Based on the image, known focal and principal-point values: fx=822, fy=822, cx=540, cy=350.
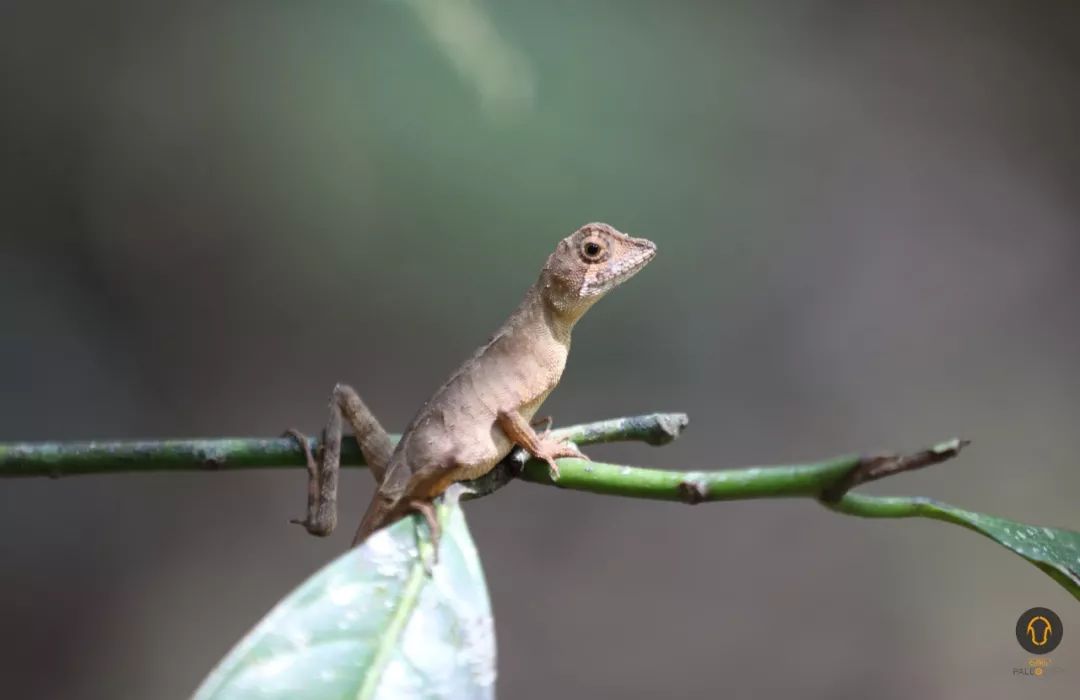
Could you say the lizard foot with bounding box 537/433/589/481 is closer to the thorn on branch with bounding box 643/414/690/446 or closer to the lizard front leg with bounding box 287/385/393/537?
the thorn on branch with bounding box 643/414/690/446

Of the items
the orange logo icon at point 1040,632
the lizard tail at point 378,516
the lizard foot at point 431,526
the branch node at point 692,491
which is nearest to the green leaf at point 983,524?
the branch node at point 692,491

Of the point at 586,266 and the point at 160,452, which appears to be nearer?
the point at 160,452

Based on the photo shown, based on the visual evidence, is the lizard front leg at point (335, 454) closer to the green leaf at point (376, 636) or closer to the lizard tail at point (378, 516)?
the lizard tail at point (378, 516)

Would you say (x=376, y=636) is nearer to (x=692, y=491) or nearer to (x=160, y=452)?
(x=692, y=491)

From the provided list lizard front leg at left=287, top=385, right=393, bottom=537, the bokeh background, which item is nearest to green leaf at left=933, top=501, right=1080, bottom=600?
Result: lizard front leg at left=287, top=385, right=393, bottom=537

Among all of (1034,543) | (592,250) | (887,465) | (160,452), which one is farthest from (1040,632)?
(160,452)

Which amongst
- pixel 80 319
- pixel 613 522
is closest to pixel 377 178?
pixel 80 319

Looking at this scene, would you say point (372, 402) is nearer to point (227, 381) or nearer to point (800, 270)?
point (227, 381)
